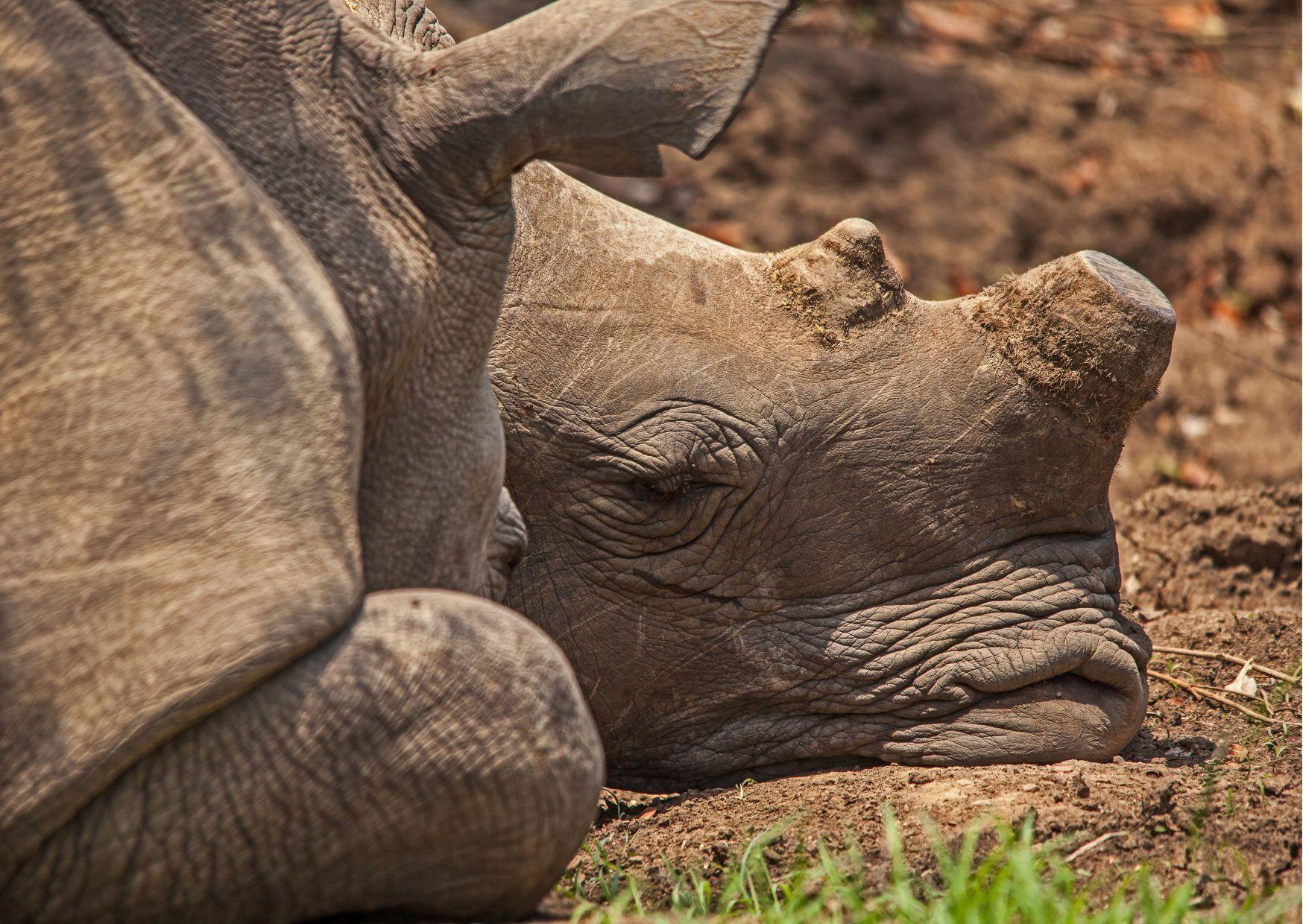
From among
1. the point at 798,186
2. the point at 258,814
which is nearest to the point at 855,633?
the point at 258,814

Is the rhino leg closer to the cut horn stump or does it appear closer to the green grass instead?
the green grass

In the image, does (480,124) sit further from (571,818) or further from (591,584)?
(591,584)

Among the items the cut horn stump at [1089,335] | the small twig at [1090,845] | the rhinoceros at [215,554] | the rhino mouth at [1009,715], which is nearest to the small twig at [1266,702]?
the rhino mouth at [1009,715]

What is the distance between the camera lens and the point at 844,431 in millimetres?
3334

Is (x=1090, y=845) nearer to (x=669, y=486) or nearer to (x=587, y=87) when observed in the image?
(x=669, y=486)

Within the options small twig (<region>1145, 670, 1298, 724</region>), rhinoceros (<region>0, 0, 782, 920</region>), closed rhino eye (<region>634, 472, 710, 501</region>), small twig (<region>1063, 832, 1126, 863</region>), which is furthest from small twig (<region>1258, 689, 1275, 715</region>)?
rhinoceros (<region>0, 0, 782, 920</region>)

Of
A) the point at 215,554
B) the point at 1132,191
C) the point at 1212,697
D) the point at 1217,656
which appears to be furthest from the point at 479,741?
the point at 1132,191

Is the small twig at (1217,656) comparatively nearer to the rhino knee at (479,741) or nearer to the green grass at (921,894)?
the green grass at (921,894)

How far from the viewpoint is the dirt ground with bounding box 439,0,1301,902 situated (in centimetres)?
500

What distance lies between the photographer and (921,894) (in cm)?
256

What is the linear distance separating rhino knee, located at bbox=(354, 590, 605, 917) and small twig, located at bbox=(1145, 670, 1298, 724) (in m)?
2.16

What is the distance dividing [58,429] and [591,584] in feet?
4.99

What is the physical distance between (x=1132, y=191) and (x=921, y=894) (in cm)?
643

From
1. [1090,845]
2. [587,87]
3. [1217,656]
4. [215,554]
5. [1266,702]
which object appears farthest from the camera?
[1217,656]
